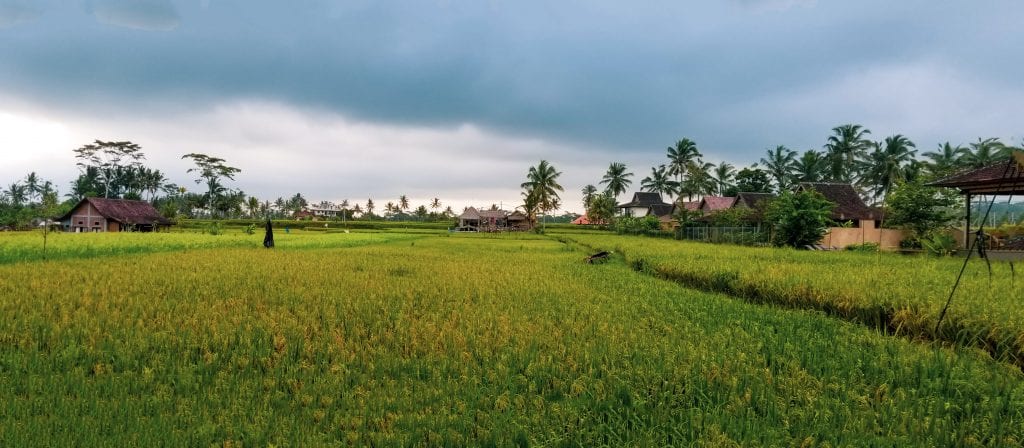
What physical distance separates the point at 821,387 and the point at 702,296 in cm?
457

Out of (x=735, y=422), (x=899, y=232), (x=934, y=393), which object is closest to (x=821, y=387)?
(x=934, y=393)

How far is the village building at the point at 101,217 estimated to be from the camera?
41.8m

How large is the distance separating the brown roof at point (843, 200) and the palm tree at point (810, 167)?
18.6m

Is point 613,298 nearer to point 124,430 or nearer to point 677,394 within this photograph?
point 677,394

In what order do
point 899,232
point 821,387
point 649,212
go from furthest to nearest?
1. point 649,212
2. point 899,232
3. point 821,387

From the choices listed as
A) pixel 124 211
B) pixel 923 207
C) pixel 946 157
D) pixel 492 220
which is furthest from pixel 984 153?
pixel 124 211

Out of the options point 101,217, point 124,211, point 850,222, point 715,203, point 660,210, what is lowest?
point 850,222

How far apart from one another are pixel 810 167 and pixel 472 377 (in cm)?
5662

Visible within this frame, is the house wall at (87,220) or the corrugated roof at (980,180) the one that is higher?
the corrugated roof at (980,180)

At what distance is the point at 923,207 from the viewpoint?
22.3 meters

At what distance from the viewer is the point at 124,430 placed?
2.85m

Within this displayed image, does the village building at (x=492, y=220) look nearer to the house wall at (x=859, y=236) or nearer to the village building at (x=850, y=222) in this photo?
the village building at (x=850, y=222)

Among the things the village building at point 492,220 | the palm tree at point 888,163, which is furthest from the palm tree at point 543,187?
the palm tree at point 888,163

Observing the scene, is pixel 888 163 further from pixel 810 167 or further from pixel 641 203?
pixel 641 203
